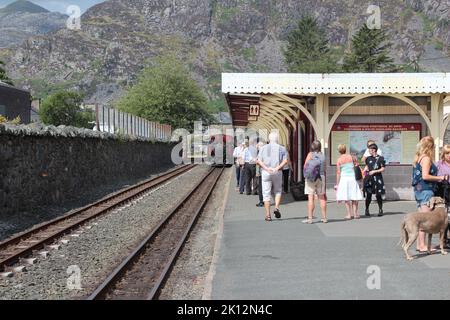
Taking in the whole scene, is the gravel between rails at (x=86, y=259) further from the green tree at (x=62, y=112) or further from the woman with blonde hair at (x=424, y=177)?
the green tree at (x=62, y=112)

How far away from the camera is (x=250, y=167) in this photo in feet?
68.8

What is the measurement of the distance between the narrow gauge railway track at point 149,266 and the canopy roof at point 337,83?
11.8ft

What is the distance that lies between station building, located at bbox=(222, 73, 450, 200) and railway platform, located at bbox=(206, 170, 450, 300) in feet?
12.2

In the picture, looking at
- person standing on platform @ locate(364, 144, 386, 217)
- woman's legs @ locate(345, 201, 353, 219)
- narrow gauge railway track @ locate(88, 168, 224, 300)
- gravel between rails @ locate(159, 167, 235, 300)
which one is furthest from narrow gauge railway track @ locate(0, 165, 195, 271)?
person standing on platform @ locate(364, 144, 386, 217)

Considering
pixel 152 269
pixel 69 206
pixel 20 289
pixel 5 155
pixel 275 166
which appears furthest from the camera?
pixel 69 206

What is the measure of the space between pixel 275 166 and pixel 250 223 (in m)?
1.29

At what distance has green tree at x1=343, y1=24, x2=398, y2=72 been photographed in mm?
89000

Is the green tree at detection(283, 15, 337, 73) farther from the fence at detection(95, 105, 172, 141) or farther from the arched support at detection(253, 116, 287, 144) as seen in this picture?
the arched support at detection(253, 116, 287, 144)

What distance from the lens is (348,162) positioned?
13844mm

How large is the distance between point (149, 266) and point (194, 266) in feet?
2.17
